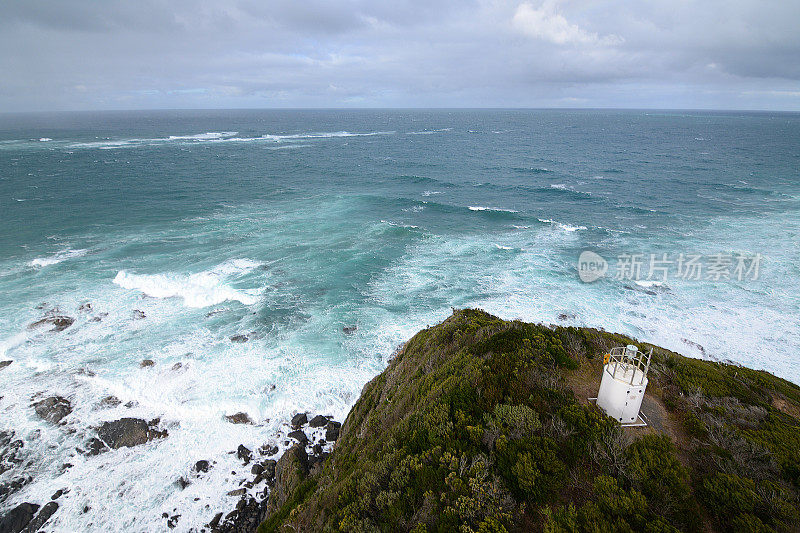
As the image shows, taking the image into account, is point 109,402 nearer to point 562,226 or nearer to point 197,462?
point 197,462

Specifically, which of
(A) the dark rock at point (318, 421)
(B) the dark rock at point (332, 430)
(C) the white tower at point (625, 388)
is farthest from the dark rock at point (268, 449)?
(C) the white tower at point (625, 388)

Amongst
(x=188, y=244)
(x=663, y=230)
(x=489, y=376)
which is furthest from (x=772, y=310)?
(x=188, y=244)

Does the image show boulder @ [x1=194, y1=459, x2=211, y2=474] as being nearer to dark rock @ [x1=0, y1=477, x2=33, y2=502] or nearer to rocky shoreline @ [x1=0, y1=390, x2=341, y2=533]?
rocky shoreline @ [x1=0, y1=390, x2=341, y2=533]

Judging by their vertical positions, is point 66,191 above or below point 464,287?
above

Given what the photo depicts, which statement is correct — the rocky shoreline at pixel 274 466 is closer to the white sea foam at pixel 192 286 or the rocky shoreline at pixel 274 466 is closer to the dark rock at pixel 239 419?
the dark rock at pixel 239 419

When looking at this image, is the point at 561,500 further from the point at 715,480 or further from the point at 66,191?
the point at 66,191

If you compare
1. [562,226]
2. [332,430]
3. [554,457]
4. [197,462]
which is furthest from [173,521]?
[562,226]
